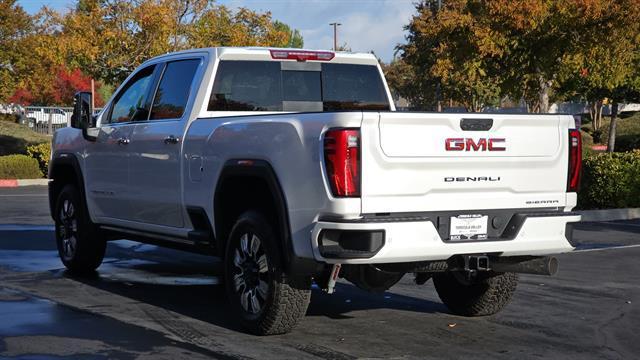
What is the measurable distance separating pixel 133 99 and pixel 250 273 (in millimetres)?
2882

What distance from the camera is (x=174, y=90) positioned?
8.23 m

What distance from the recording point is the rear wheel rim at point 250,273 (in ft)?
22.0

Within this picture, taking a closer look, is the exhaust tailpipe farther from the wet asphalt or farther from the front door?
Result: the front door

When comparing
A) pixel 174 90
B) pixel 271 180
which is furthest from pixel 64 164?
pixel 271 180

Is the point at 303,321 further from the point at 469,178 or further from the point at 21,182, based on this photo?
the point at 21,182

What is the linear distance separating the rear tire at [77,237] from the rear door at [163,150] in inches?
43.6

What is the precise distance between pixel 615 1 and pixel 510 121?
62.5ft

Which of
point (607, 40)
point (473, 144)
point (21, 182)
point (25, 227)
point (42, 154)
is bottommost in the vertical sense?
point (21, 182)

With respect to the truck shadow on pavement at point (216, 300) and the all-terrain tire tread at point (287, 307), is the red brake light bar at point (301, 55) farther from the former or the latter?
the all-terrain tire tread at point (287, 307)

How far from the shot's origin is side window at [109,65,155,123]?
8.73 meters

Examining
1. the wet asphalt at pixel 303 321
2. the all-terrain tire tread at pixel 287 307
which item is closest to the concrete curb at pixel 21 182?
the wet asphalt at pixel 303 321

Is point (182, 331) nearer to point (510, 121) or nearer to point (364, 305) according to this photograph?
point (364, 305)

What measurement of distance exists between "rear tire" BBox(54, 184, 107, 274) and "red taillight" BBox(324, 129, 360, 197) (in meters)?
4.24

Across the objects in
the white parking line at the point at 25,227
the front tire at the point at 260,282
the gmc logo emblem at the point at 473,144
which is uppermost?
the gmc logo emblem at the point at 473,144
